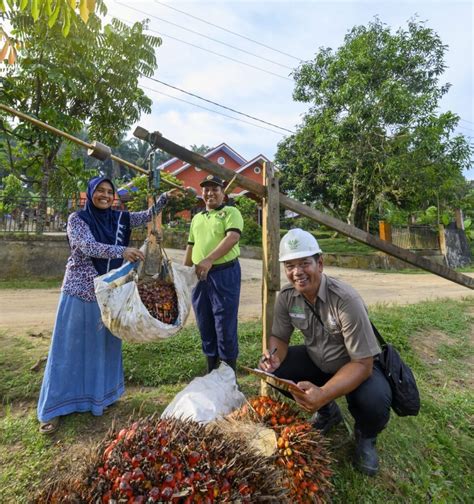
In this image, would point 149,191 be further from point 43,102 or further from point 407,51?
point 407,51

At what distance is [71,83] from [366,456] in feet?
29.8

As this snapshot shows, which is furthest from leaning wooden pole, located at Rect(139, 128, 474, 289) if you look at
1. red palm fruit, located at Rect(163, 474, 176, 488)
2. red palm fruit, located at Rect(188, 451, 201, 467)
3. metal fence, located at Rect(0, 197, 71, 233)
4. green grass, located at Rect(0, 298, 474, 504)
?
metal fence, located at Rect(0, 197, 71, 233)

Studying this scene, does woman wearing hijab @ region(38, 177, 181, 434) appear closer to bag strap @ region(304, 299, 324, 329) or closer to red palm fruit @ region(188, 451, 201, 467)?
bag strap @ region(304, 299, 324, 329)

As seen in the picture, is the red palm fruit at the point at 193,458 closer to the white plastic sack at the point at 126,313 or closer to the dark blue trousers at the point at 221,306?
the white plastic sack at the point at 126,313

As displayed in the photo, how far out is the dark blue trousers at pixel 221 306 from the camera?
2988mm

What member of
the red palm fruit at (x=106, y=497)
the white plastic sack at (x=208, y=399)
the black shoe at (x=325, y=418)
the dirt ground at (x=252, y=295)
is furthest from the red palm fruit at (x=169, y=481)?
the dirt ground at (x=252, y=295)

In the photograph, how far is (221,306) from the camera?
117 inches

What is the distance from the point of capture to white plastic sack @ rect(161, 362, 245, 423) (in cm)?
216

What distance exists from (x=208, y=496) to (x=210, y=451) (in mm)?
215

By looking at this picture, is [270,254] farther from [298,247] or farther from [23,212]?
[23,212]

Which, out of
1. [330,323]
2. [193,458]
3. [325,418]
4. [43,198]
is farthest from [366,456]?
[43,198]

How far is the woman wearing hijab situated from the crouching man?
1108mm

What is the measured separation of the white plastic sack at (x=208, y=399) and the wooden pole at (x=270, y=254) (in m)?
0.27

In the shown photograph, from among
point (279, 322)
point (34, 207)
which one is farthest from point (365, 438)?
point (34, 207)
